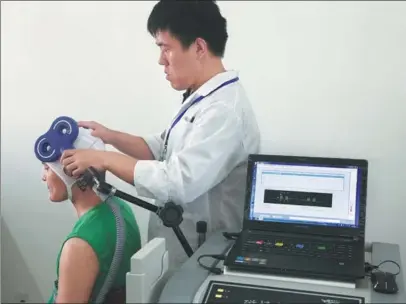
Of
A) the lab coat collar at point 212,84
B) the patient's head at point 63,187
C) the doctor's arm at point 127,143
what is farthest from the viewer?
the doctor's arm at point 127,143

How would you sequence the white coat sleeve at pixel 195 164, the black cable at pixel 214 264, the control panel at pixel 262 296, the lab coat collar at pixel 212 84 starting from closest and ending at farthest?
the control panel at pixel 262 296 < the black cable at pixel 214 264 < the white coat sleeve at pixel 195 164 < the lab coat collar at pixel 212 84

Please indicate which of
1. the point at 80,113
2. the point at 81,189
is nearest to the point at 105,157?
the point at 81,189

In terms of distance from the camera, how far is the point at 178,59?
1.64m

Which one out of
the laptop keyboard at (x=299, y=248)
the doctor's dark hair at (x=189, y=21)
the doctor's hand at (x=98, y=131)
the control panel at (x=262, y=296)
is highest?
the doctor's dark hair at (x=189, y=21)

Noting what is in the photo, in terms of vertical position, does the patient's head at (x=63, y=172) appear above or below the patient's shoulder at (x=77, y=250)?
above

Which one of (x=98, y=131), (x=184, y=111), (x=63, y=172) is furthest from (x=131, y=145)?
(x=63, y=172)

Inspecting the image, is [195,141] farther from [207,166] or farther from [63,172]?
[63,172]

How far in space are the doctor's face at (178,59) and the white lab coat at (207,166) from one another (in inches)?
2.6

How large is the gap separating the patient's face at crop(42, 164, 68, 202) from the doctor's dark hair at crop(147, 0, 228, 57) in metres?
0.54

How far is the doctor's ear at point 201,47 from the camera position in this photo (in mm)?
1623

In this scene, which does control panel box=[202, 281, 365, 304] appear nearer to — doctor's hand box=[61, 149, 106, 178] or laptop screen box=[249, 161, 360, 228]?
laptop screen box=[249, 161, 360, 228]

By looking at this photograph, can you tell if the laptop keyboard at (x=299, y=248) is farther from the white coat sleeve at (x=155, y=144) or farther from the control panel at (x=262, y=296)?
the white coat sleeve at (x=155, y=144)

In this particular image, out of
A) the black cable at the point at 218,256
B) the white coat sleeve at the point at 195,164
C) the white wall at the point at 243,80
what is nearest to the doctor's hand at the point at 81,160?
the white coat sleeve at the point at 195,164

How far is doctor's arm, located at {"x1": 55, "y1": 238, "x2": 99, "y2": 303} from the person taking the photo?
131 cm
